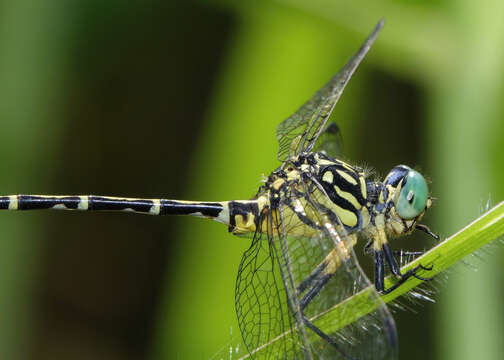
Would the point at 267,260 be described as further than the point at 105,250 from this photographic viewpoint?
No

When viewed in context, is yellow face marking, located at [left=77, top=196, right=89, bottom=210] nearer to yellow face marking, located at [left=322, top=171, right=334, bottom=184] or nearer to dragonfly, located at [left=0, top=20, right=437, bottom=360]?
dragonfly, located at [left=0, top=20, right=437, bottom=360]

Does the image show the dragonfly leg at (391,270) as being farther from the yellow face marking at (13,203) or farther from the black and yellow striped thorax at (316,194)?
the yellow face marking at (13,203)

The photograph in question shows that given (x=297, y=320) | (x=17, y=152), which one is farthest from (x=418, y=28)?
(x=17, y=152)

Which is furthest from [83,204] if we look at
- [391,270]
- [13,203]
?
[391,270]

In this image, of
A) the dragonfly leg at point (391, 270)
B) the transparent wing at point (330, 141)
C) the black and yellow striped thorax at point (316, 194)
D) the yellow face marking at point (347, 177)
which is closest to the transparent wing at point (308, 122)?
the black and yellow striped thorax at point (316, 194)

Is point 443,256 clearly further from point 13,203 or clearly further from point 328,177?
point 13,203

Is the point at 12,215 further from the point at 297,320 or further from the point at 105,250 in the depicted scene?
the point at 297,320
